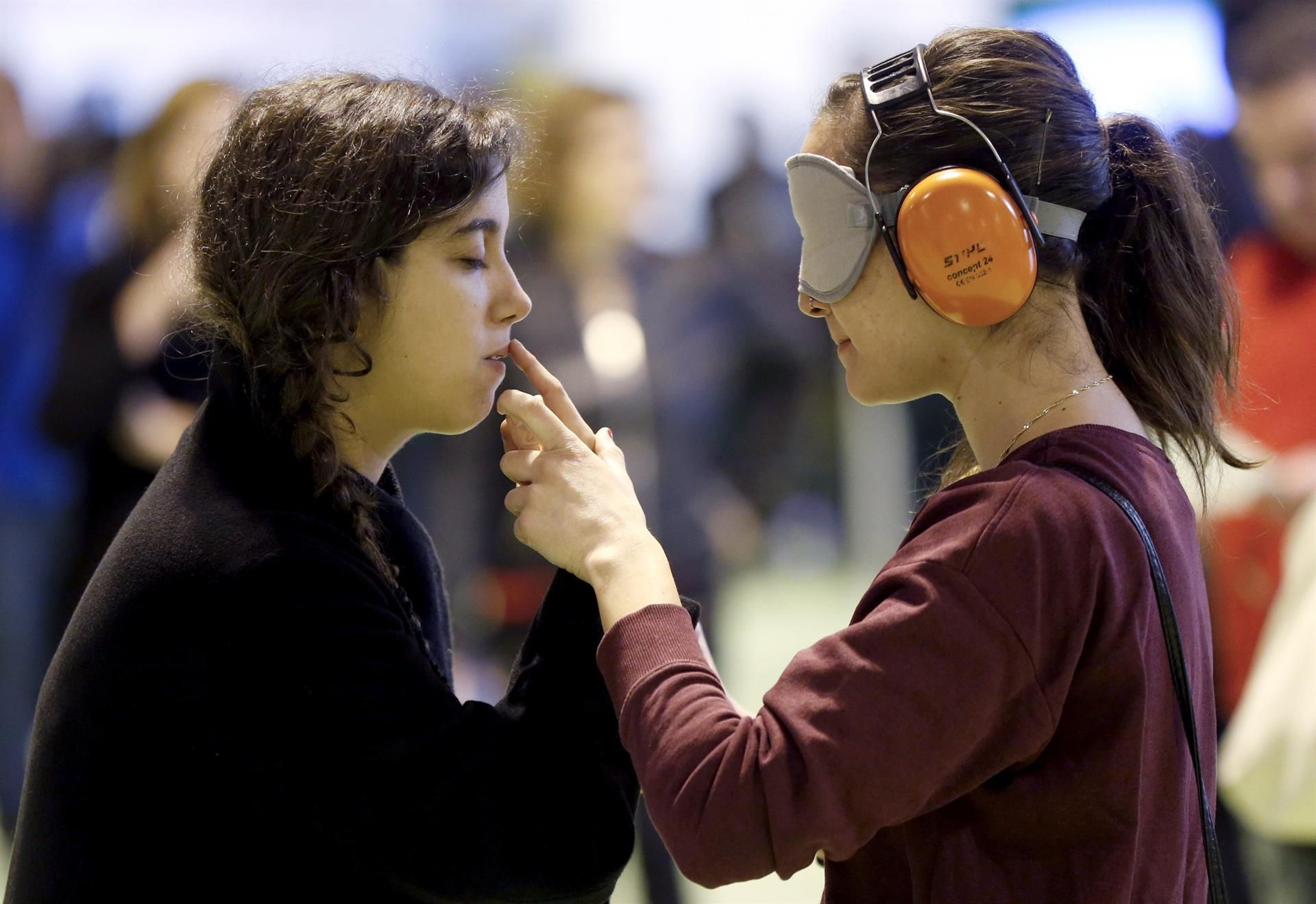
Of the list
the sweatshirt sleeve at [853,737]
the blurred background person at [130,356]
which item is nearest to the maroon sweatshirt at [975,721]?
the sweatshirt sleeve at [853,737]

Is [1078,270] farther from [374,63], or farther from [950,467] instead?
[374,63]

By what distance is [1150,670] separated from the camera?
1.08 meters

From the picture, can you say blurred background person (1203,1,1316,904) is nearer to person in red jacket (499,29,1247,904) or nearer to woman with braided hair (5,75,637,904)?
person in red jacket (499,29,1247,904)

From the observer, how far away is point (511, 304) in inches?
54.4

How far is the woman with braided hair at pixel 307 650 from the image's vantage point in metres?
1.16

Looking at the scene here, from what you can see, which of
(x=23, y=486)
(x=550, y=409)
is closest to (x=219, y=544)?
(x=550, y=409)

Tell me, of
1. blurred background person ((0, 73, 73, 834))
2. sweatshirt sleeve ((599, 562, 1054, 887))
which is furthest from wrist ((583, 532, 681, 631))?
blurred background person ((0, 73, 73, 834))

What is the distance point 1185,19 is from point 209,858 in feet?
12.2

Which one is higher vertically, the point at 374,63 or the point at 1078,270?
the point at 374,63

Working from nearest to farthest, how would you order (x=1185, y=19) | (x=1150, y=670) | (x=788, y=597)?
(x=1150, y=670) → (x=1185, y=19) → (x=788, y=597)

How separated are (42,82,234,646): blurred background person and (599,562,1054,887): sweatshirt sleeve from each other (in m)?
2.01

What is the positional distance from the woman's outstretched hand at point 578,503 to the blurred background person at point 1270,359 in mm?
1734

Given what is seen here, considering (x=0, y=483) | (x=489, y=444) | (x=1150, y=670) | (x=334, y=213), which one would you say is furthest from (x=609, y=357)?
(x=1150, y=670)

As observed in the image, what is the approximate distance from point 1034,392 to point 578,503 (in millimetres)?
450
